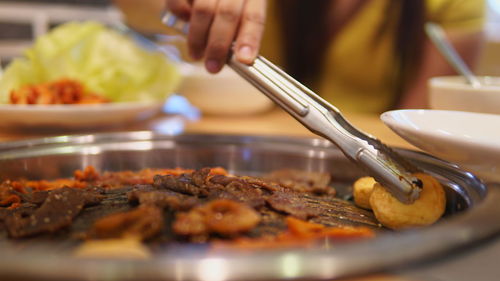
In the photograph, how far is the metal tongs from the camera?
35.6 inches

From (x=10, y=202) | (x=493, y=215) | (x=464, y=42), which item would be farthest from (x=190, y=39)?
(x=464, y=42)

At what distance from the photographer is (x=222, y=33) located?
1.25 metres

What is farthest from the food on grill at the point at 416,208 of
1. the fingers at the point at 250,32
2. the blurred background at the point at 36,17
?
the blurred background at the point at 36,17

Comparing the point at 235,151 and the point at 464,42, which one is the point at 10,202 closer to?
the point at 235,151

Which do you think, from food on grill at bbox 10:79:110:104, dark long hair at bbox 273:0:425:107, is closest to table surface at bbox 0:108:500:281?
food on grill at bbox 10:79:110:104

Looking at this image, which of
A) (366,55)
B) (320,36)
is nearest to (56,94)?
(320,36)

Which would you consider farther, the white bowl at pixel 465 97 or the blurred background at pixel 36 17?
the blurred background at pixel 36 17

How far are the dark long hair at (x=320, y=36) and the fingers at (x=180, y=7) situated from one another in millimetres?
1740

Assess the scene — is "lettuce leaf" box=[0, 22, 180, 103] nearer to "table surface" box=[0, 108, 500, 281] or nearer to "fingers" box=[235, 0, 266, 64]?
"table surface" box=[0, 108, 500, 281]

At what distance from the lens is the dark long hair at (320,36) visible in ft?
9.48

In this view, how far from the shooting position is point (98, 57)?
7.43 feet

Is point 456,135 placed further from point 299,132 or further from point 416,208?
point 299,132

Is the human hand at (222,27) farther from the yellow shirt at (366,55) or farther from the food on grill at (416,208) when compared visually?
the yellow shirt at (366,55)

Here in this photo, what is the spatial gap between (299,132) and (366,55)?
1.62 metres
